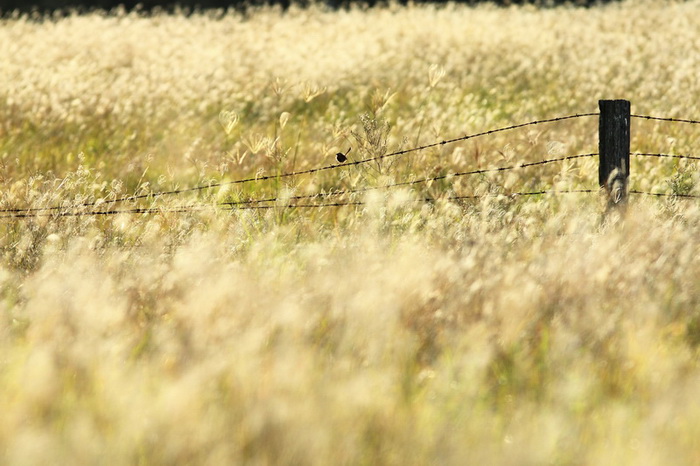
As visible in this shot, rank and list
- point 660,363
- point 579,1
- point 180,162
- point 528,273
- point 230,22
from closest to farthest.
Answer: point 660,363 < point 528,273 < point 180,162 < point 230,22 < point 579,1

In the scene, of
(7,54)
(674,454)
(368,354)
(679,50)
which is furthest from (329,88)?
(674,454)

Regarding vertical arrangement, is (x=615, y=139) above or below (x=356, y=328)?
above

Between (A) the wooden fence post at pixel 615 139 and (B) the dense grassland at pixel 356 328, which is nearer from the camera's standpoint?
(B) the dense grassland at pixel 356 328

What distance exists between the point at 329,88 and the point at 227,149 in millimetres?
2503

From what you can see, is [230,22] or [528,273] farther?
[230,22]

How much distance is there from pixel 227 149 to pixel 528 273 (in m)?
4.52

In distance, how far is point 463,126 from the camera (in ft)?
24.5

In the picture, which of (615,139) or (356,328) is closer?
(356,328)

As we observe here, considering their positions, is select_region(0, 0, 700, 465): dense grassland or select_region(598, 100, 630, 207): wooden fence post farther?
select_region(598, 100, 630, 207): wooden fence post

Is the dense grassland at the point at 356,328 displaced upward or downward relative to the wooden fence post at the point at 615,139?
downward

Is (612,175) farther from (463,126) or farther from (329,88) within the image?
(329,88)

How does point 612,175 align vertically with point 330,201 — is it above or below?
above

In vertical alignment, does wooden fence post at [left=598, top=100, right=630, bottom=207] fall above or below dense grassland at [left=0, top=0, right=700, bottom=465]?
above

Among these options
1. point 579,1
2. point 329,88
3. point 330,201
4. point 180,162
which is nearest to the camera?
point 330,201
